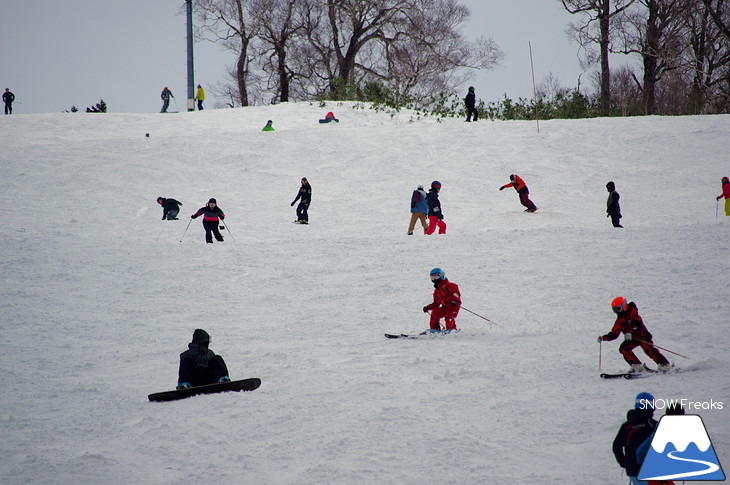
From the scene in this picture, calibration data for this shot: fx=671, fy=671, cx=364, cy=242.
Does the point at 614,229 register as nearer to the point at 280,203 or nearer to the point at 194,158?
the point at 280,203

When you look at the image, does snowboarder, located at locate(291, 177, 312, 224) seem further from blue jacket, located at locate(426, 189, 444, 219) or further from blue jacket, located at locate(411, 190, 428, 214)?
blue jacket, located at locate(426, 189, 444, 219)

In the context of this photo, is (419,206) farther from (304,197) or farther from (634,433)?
(634,433)

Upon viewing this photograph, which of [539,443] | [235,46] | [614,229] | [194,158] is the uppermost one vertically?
[235,46]

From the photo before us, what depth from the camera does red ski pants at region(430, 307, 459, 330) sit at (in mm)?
9453

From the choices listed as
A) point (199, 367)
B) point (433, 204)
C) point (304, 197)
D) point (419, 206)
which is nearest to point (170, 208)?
point (304, 197)

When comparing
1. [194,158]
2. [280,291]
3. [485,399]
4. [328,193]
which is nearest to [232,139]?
[194,158]

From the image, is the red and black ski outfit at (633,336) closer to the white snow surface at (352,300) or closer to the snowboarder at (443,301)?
the white snow surface at (352,300)

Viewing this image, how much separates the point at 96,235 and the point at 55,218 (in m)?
2.55

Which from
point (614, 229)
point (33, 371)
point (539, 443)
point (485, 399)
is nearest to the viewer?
point (539, 443)

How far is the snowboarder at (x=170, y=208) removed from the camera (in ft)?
62.2

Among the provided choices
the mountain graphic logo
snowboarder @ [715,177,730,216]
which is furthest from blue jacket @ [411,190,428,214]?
the mountain graphic logo

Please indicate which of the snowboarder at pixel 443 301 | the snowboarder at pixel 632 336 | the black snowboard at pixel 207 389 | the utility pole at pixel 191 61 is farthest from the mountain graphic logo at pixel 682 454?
the utility pole at pixel 191 61

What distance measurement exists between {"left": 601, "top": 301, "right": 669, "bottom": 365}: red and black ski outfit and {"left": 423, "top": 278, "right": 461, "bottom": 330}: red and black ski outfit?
2634 millimetres

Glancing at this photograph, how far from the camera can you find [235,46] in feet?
140
